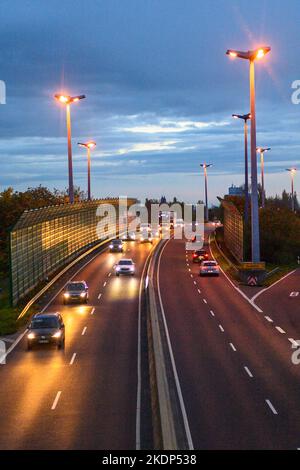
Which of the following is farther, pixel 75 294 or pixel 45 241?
pixel 45 241

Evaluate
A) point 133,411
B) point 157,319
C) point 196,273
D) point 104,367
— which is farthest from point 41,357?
point 196,273

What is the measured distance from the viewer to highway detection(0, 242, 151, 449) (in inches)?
757

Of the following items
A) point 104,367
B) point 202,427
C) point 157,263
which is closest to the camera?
point 202,427

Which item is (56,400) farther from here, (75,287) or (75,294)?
(75,287)

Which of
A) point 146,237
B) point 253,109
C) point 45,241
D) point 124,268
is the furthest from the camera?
point 146,237

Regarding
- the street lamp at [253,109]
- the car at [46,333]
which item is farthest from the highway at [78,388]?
the street lamp at [253,109]

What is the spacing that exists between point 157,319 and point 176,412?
1685cm

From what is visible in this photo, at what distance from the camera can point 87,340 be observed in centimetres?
3519

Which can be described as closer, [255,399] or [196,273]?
[255,399]

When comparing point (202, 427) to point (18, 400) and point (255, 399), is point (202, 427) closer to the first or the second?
point (255, 399)

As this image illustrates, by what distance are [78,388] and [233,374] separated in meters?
5.58

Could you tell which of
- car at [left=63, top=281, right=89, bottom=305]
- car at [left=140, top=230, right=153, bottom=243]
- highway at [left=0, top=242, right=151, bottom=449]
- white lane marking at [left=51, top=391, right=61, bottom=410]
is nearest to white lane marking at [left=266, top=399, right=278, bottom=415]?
highway at [left=0, top=242, right=151, bottom=449]

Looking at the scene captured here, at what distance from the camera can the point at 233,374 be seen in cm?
2673

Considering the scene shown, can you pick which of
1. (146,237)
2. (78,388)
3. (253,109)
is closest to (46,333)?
(78,388)
